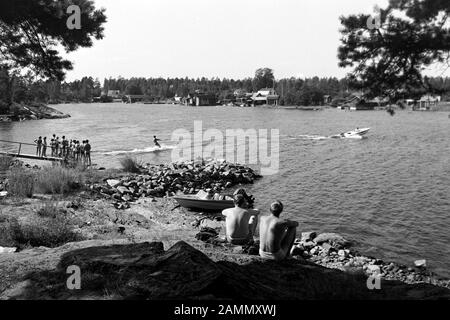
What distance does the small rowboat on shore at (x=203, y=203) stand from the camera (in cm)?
2233

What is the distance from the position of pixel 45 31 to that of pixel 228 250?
7.87 metres

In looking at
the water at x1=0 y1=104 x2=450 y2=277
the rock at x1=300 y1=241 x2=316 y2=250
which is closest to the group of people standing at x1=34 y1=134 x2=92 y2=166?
the water at x1=0 y1=104 x2=450 y2=277

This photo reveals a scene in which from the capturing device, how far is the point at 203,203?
73.2 ft

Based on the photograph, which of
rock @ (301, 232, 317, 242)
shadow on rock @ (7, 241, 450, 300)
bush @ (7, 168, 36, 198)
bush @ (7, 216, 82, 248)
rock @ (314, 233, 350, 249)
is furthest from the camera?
rock @ (301, 232, 317, 242)

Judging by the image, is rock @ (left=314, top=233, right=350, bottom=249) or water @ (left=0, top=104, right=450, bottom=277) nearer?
rock @ (left=314, top=233, right=350, bottom=249)

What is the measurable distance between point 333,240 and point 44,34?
526 inches

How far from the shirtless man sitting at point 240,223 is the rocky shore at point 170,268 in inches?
12.4

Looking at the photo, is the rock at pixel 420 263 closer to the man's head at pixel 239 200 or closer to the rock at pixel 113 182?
the man's head at pixel 239 200

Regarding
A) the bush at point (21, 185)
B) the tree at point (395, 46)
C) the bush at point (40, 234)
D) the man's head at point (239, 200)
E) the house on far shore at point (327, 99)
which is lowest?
the bush at point (40, 234)

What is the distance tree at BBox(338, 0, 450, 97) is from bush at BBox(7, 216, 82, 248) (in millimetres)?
9105

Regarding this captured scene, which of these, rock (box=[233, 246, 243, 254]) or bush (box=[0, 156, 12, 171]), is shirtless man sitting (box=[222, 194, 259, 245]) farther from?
bush (box=[0, 156, 12, 171])

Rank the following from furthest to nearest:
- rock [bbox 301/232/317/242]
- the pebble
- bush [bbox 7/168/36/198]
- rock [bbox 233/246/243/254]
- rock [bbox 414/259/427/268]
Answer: the pebble < rock [bbox 301/232/317/242] < bush [bbox 7/168/36/198] < rock [bbox 414/259/427/268] < rock [bbox 233/246/243/254]

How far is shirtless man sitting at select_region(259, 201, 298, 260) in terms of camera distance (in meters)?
9.36

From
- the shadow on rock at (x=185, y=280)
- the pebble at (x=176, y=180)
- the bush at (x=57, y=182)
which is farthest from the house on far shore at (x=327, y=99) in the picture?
the shadow on rock at (x=185, y=280)
